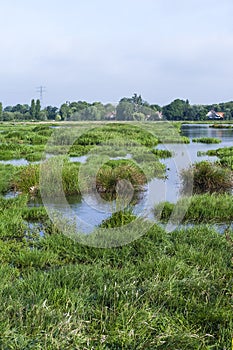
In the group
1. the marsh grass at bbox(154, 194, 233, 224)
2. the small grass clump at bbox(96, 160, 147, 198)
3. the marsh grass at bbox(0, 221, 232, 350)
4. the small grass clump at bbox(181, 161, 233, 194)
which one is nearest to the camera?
the marsh grass at bbox(0, 221, 232, 350)

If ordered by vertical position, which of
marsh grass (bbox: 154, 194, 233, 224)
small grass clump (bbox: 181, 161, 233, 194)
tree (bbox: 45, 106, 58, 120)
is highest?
tree (bbox: 45, 106, 58, 120)

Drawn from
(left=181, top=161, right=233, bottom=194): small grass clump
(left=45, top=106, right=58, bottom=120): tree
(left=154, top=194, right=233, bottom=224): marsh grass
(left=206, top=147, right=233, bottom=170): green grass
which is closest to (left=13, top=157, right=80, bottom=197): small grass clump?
(left=154, top=194, right=233, bottom=224): marsh grass

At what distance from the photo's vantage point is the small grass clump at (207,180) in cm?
999

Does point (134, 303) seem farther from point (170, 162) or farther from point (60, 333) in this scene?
point (170, 162)

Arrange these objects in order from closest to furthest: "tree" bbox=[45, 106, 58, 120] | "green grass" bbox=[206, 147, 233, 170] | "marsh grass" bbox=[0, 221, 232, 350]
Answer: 1. "marsh grass" bbox=[0, 221, 232, 350]
2. "green grass" bbox=[206, 147, 233, 170]
3. "tree" bbox=[45, 106, 58, 120]

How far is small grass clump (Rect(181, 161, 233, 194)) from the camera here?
9.99 m

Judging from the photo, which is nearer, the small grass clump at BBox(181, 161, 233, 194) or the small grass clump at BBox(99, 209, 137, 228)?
the small grass clump at BBox(99, 209, 137, 228)

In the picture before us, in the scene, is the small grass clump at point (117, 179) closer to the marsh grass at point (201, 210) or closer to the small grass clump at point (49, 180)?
the small grass clump at point (49, 180)

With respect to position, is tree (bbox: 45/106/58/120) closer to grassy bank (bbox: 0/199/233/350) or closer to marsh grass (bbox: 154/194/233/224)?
marsh grass (bbox: 154/194/233/224)

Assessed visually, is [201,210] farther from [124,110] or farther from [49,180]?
[49,180]

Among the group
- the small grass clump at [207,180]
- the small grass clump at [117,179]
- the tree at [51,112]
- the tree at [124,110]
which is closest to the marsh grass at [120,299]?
the small grass clump at [117,179]

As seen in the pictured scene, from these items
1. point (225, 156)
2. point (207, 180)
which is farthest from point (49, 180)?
point (225, 156)

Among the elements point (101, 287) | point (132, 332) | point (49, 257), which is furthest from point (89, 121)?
point (132, 332)

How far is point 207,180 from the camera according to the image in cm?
1018
